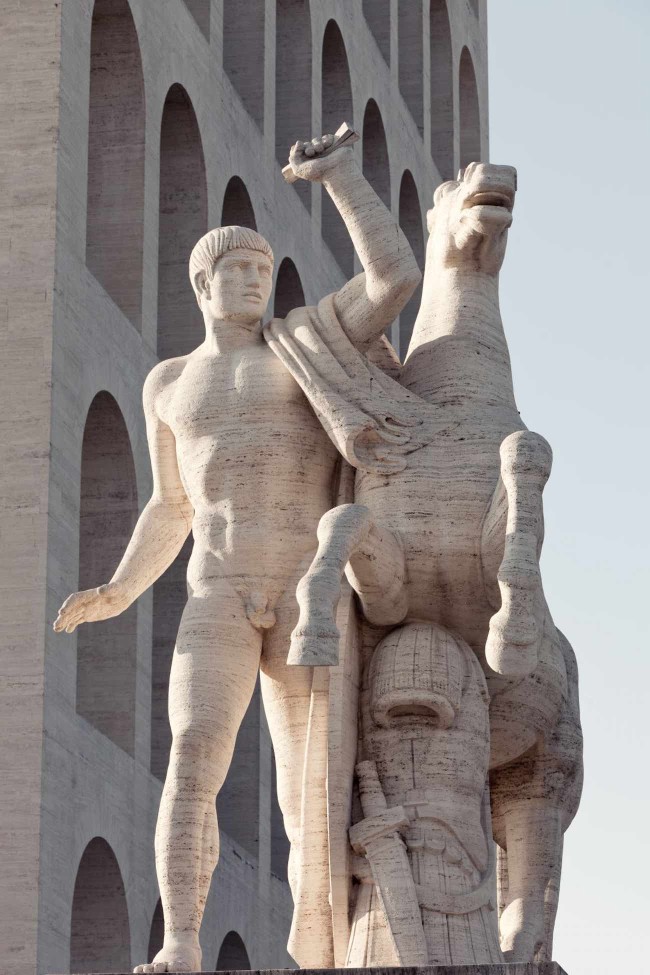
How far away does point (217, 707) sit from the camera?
10.6 m

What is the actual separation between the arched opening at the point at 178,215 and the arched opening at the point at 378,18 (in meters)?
11.5

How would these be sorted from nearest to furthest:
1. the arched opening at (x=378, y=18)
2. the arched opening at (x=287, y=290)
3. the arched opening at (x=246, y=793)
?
the arched opening at (x=246, y=793)
the arched opening at (x=287, y=290)
the arched opening at (x=378, y=18)

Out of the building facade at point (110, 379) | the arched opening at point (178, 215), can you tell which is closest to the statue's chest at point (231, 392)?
the building facade at point (110, 379)

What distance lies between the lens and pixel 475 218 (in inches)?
438

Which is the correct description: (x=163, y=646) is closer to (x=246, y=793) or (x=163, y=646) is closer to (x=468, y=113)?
(x=246, y=793)

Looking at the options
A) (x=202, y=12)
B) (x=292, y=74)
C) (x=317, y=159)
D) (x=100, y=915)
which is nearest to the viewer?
(x=317, y=159)

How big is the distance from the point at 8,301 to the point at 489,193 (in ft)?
36.7

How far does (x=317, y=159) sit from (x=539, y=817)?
3.29 metres

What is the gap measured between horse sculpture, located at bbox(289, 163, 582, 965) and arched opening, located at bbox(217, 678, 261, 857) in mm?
16687

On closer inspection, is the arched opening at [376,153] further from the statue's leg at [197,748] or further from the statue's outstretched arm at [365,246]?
the statue's leg at [197,748]

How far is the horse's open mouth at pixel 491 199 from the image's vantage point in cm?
1112

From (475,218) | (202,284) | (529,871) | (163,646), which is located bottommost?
(529,871)

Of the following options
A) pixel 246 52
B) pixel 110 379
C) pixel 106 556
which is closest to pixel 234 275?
pixel 110 379

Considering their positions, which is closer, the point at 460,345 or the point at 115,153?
the point at 460,345
